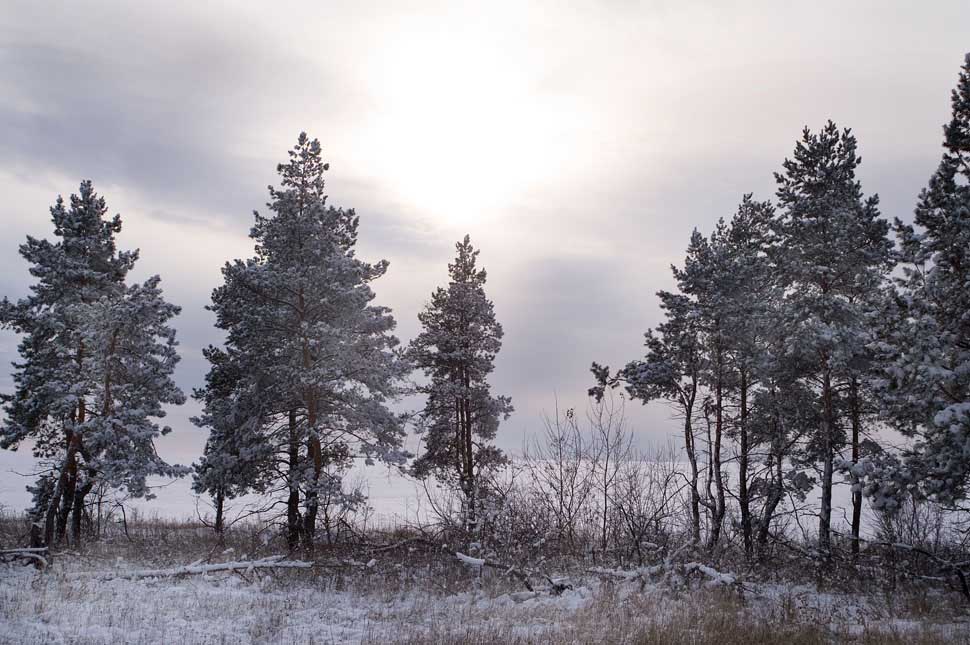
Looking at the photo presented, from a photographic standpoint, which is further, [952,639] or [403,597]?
[403,597]

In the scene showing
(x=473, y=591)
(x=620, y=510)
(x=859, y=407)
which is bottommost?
(x=473, y=591)

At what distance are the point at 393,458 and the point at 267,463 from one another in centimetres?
420

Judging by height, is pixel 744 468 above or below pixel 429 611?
above

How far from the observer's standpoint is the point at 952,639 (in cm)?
1096

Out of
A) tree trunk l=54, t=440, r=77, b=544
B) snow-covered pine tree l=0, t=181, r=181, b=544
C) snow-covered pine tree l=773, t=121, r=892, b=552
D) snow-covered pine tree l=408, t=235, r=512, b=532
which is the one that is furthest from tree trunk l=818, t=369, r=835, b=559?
tree trunk l=54, t=440, r=77, b=544

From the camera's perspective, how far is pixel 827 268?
863 inches

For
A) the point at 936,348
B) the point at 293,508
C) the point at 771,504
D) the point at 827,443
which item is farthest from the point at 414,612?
the point at 827,443

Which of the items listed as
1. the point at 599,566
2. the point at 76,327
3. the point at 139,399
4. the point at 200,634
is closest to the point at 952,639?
the point at 599,566

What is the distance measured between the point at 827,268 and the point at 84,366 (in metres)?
27.2

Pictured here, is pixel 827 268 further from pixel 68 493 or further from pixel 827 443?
pixel 68 493

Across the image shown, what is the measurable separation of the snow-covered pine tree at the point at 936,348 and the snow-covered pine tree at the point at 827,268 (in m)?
6.21

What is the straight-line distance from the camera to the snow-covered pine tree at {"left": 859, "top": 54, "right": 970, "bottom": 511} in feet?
42.1

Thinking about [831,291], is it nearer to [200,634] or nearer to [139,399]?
[200,634]

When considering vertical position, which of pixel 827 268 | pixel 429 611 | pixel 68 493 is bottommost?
pixel 429 611
